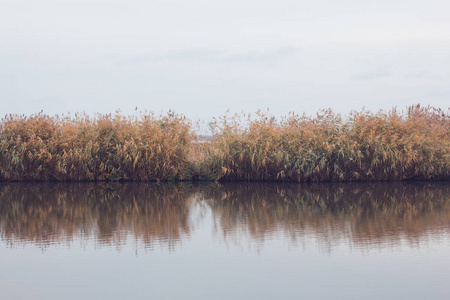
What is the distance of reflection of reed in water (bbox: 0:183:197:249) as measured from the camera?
23.3 feet

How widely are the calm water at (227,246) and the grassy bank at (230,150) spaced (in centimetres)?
249

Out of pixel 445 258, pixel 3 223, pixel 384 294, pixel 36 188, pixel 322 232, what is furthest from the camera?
pixel 36 188

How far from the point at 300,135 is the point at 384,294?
9.81 meters

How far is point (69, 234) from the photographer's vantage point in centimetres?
727

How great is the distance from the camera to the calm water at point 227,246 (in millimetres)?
4711

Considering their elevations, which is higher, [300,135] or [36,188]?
[300,135]

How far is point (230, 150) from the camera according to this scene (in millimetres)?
13898

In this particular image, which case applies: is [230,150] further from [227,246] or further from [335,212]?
[227,246]

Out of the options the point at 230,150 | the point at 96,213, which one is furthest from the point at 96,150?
the point at 96,213

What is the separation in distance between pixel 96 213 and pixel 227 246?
11.3 feet

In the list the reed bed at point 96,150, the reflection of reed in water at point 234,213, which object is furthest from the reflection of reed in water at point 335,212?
the reed bed at point 96,150

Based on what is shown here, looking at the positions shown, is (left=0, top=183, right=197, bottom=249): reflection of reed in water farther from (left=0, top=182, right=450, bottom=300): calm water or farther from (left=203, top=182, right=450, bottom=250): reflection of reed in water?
(left=203, top=182, right=450, bottom=250): reflection of reed in water

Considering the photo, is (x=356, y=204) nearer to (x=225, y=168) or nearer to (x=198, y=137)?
(x=225, y=168)

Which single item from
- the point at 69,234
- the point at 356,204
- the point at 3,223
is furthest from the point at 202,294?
the point at 356,204
